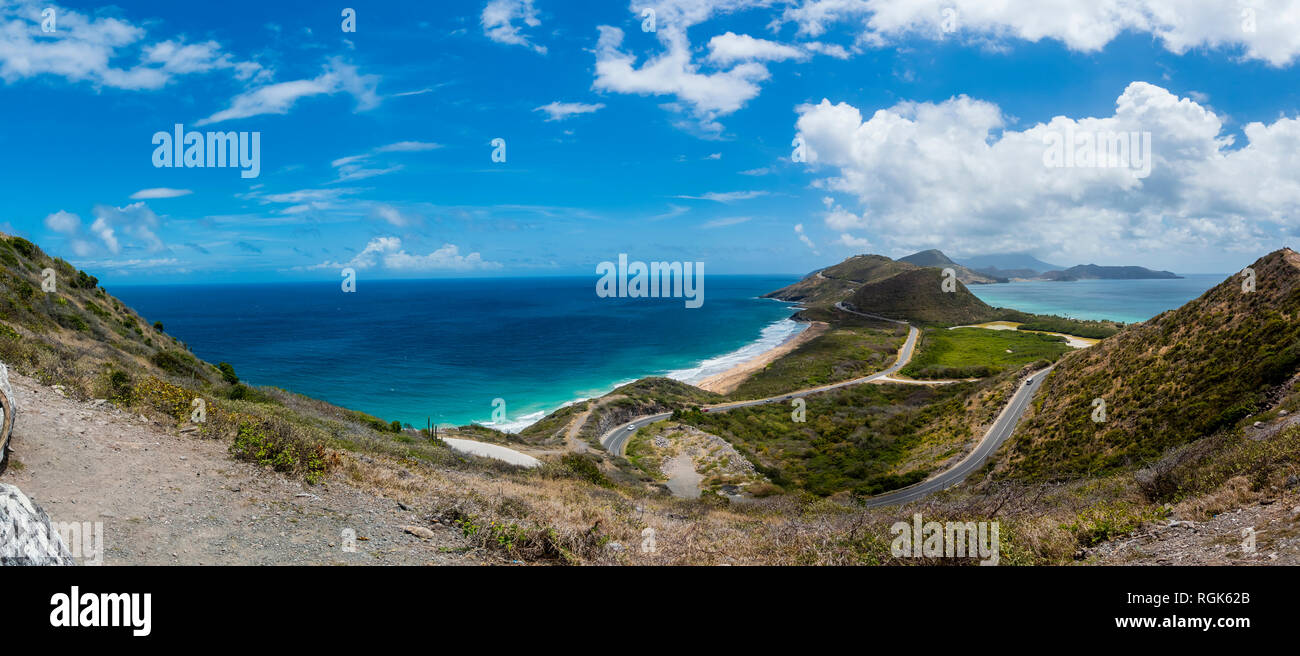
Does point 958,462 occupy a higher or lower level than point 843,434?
higher

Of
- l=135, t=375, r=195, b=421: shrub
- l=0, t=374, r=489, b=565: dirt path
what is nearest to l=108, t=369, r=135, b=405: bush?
l=135, t=375, r=195, b=421: shrub

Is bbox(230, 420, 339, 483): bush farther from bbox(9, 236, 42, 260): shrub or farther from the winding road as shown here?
bbox(9, 236, 42, 260): shrub

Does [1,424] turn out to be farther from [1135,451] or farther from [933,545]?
[1135,451]

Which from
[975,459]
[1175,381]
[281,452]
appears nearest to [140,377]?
[281,452]

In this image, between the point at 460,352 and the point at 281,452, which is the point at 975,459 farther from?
the point at 460,352

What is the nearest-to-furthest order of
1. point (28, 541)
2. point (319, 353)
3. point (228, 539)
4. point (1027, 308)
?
1. point (28, 541)
2. point (228, 539)
3. point (319, 353)
4. point (1027, 308)
